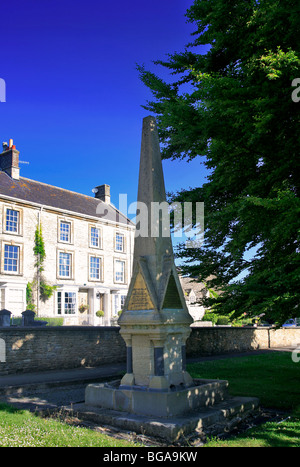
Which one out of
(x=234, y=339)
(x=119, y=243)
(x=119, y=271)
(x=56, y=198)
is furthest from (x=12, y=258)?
(x=234, y=339)

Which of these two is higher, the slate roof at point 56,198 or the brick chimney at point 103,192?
the brick chimney at point 103,192

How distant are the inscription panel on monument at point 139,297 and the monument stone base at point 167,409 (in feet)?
5.03

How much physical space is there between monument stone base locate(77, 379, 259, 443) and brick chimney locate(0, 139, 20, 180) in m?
25.1

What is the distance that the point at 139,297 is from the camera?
7.57 m

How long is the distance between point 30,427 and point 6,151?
27.0 metres

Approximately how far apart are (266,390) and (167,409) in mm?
4722

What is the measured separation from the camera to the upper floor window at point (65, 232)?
29.9 meters

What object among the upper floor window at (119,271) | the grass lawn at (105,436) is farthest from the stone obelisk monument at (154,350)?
the upper floor window at (119,271)

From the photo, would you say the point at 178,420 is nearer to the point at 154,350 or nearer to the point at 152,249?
the point at 154,350

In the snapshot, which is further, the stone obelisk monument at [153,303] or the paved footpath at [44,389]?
the paved footpath at [44,389]

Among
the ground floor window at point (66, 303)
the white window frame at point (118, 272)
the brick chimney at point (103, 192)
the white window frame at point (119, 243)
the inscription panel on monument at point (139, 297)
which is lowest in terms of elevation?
the ground floor window at point (66, 303)

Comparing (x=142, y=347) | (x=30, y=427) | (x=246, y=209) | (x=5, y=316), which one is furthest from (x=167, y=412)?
(x=5, y=316)

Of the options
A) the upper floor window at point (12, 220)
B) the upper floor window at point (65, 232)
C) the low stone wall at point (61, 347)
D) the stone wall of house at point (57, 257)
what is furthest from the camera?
the upper floor window at point (65, 232)

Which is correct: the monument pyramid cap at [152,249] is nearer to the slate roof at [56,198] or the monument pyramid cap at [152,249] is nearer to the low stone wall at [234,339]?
the low stone wall at [234,339]
